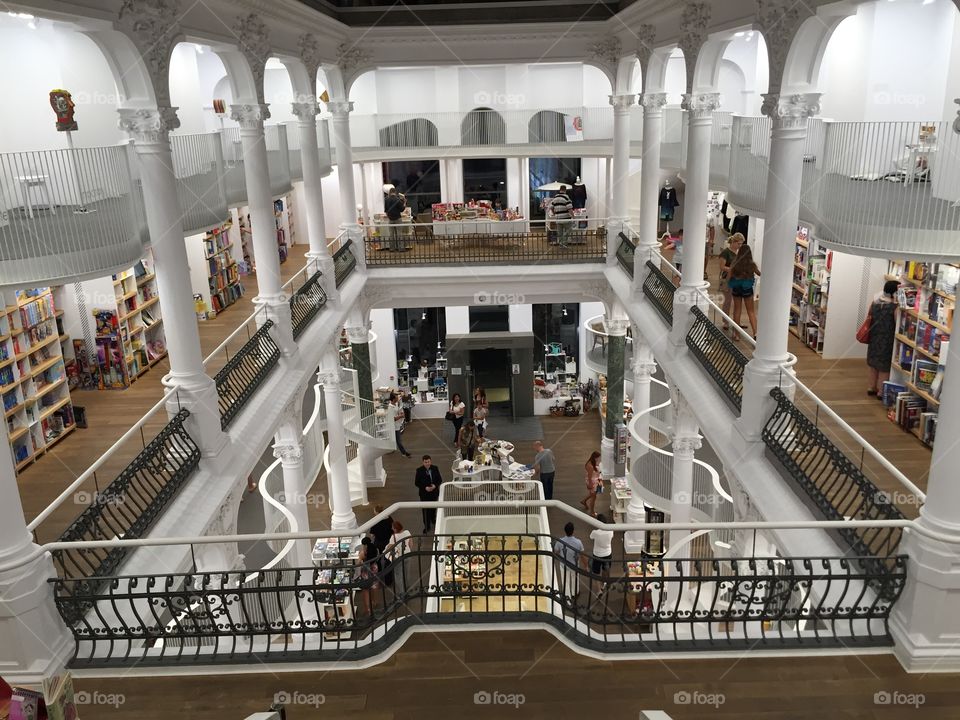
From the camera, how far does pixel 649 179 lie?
12039 mm

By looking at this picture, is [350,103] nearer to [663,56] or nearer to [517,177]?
[663,56]

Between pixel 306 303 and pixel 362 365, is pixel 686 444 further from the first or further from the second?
pixel 362 365

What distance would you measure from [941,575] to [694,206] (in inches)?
229

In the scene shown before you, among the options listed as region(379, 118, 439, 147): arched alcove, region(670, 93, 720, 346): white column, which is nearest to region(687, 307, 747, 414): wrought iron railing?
region(670, 93, 720, 346): white column

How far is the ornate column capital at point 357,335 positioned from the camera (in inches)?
598

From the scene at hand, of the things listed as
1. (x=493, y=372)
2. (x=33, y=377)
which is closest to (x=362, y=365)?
(x=493, y=372)

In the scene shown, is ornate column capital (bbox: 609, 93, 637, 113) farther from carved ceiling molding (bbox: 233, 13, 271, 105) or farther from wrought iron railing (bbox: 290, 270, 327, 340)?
carved ceiling molding (bbox: 233, 13, 271, 105)

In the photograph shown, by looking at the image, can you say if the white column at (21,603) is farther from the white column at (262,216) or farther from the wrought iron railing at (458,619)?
the white column at (262,216)

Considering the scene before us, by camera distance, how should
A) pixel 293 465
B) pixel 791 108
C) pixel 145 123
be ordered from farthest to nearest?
pixel 293 465, pixel 791 108, pixel 145 123

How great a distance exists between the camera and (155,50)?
6312mm

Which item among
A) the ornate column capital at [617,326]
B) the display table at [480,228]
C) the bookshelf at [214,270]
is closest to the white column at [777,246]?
the ornate column capital at [617,326]

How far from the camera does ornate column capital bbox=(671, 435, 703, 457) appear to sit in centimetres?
1020

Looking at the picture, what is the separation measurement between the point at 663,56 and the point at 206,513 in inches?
345

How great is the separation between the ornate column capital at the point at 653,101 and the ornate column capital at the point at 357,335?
6.65 metres
